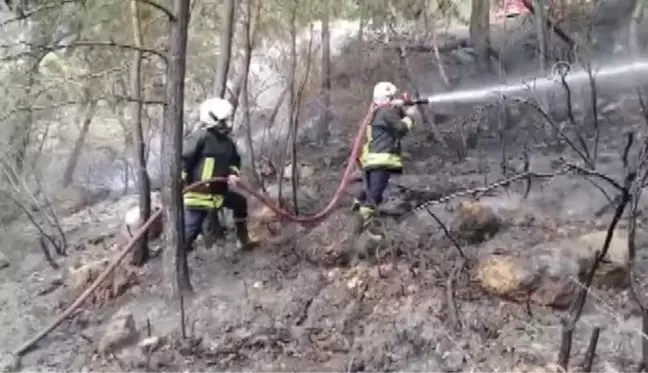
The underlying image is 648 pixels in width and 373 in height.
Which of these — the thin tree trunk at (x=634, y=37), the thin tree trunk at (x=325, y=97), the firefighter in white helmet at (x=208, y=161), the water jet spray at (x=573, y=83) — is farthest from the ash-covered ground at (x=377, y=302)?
the thin tree trunk at (x=634, y=37)

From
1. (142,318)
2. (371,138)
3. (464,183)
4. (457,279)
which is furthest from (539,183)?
(142,318)

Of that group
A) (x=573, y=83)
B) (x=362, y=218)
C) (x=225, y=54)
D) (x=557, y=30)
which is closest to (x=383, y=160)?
(x=362, y=218)

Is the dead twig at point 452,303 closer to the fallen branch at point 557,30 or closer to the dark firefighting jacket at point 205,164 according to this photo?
the dark firefighting jacket at point 205,164

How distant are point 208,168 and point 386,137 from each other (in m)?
1.75

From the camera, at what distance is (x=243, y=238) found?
7676 mm

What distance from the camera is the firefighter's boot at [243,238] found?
24.9 ft

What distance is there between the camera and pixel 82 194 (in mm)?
13602

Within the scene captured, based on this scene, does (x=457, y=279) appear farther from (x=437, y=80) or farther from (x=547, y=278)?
(x=437, y=80)

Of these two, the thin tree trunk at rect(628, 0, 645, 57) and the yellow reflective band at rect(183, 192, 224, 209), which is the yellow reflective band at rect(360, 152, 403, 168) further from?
the thin tree trunk at rect(628, 0, 645, 57)

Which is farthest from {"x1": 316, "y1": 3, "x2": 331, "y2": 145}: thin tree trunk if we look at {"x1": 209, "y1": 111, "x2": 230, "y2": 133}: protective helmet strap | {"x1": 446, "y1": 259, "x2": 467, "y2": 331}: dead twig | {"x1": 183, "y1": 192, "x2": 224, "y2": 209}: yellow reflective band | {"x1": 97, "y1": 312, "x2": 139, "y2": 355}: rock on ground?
{"x1": 97, "y1": 312, "x2": 139, "y2": 355}: rock on ground

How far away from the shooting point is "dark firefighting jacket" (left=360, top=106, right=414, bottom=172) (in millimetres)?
7637

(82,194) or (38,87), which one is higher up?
(38,87)

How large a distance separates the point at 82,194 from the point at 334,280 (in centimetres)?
812

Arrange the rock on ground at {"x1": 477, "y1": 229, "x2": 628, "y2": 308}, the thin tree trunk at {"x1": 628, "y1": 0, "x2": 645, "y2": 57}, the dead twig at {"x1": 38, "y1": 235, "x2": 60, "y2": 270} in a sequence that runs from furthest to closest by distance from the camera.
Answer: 1. the thin tree trunk at {"x1": 628, "y1": 0, "x2": 645, "y2": 57}
2. the dead twig at {"x1": 38, "y1": 235, "x2": 60, "y2": 270}
3. the rock on ground at {"x1": 477, "y1": 229, "x2": 628, "y2": 308}
